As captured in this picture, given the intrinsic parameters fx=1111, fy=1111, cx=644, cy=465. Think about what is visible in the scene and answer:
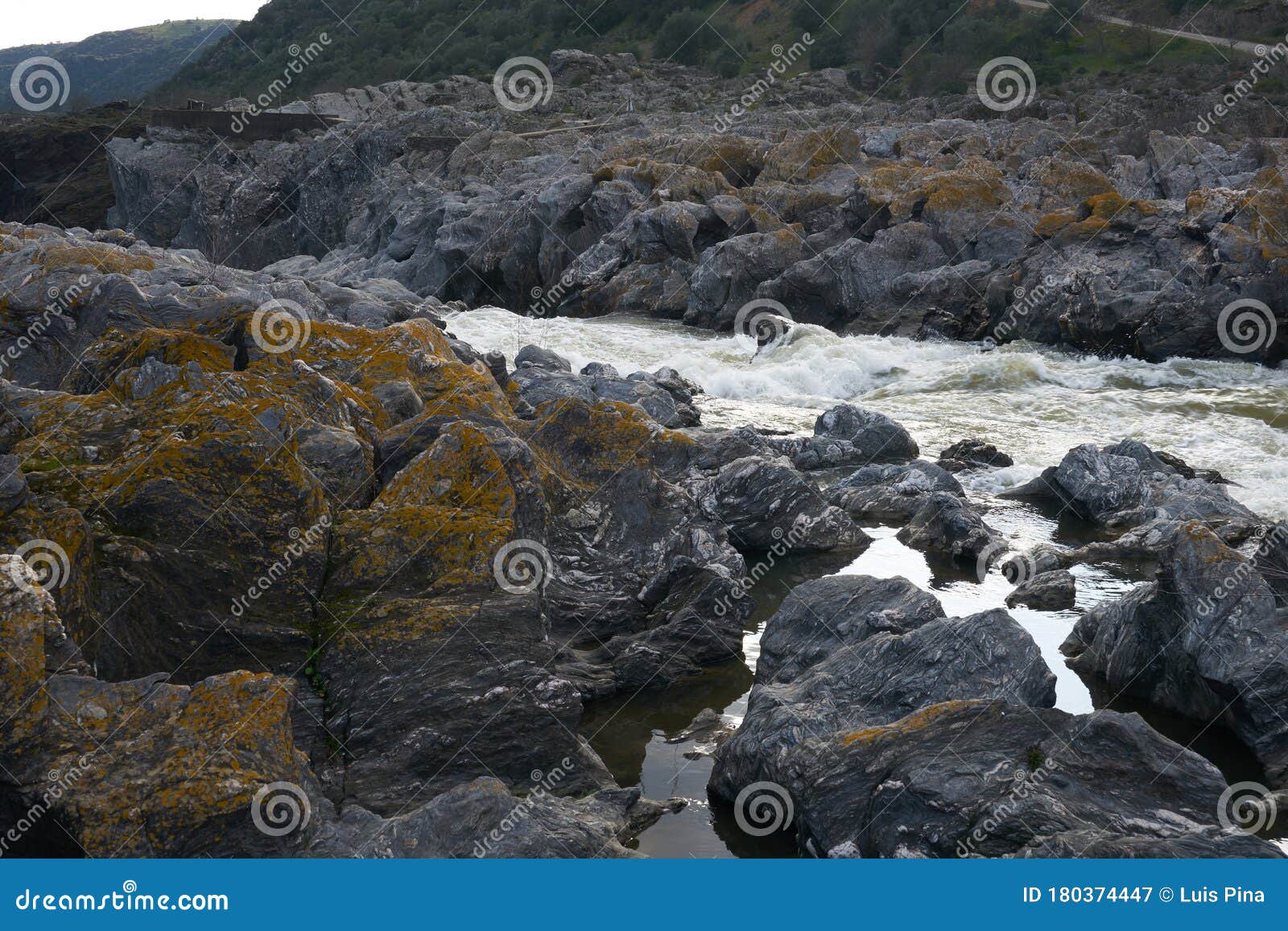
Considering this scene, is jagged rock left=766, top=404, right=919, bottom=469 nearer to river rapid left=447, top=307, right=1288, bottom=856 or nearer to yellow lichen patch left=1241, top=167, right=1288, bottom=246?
river rapid left=447, top=307, right=1288, bottom=856

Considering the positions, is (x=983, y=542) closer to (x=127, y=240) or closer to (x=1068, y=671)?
(x=1068, y=671)

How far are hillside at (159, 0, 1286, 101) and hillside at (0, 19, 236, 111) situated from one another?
1021 inches

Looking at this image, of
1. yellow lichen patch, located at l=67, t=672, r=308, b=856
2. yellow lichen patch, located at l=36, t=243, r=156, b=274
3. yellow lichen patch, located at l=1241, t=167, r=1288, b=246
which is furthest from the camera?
yellow lichen patch, located at l=1241, t=167, r=1288, b=246

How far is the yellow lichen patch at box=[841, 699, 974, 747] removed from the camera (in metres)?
6.61

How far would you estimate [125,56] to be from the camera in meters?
167

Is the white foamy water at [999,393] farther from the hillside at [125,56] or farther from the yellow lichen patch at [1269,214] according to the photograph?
the hillside at [125,56]

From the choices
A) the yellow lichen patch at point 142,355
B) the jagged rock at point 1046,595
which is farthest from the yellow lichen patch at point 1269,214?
the yellow lichen patch at point 142,355

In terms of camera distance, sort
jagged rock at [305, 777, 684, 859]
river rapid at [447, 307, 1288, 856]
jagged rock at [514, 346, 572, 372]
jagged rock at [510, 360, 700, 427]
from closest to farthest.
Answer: jagged rock at [305, 777, 684, 859]
river rapid at [447, 307, 1288, 856]
jagged rock at [510, 360, 700, 427]
jagged rock at [514, 346, 572, 372]

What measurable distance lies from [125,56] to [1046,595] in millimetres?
187314

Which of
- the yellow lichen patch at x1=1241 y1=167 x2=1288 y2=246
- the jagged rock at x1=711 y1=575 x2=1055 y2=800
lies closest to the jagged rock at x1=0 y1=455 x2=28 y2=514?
the jagged rock at x1=711 y1=575 x2=1055 y2=800

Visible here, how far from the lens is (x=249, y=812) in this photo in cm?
551

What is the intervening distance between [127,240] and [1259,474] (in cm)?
2487

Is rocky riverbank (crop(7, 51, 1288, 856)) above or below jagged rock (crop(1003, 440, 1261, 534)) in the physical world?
above

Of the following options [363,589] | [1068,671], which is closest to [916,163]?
[1068,671]
